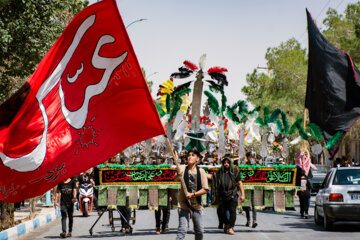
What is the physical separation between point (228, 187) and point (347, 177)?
289 cm

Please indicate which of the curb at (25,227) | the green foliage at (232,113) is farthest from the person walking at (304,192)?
the curb at (25,227)

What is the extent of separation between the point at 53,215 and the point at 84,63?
12848mm

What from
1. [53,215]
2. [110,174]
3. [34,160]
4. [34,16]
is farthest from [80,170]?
[53,215]

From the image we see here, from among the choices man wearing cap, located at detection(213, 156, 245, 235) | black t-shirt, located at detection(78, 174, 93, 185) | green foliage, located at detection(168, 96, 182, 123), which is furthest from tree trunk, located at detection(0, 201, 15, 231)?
man wearing cap, located at detection(213, 156, 245, 235)

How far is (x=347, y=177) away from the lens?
15.7 m

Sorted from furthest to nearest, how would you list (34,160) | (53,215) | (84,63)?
(53,215)
(84,63)
(34,160)

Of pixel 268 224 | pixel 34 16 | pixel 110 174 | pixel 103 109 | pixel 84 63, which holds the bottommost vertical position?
pixel 268 224

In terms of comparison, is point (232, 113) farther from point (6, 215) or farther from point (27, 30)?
point (6, 215)

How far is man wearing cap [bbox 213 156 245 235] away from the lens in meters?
15.2

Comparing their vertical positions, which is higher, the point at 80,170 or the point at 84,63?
the point at 84,63

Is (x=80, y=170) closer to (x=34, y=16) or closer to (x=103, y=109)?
(x=103, y=109)

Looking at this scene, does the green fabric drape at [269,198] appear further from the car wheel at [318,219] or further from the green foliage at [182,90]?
the green foliage at [182,90]

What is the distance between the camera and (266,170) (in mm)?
16234

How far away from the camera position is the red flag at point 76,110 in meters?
8.56
